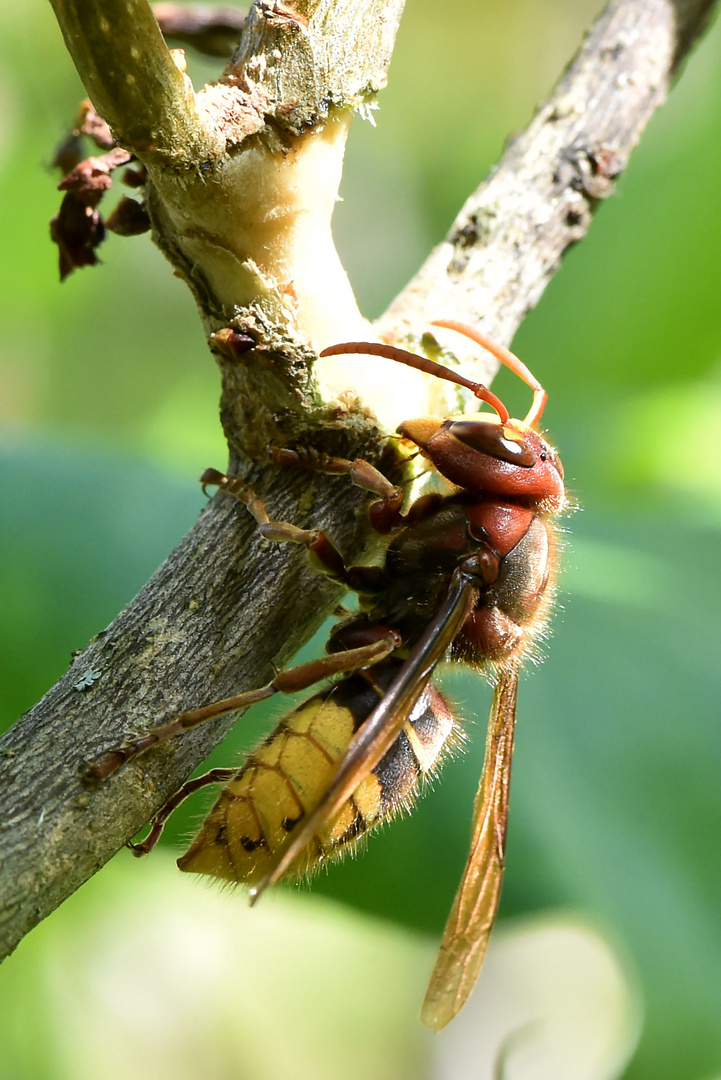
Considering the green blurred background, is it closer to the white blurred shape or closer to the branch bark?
the white blurred shape

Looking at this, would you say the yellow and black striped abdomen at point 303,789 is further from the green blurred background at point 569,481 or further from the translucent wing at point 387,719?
the green blurred background at point 569,481

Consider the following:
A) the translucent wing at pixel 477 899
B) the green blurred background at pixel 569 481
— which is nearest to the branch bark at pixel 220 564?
the translucent wing at pixel 477 899

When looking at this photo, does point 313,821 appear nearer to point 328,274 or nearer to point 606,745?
point 328,274

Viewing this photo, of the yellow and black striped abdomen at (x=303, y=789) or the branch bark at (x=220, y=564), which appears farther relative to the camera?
the yellow and black striped abdomen at (x=303, y=789)

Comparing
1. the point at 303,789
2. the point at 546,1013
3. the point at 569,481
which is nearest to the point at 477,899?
the point at 303,789

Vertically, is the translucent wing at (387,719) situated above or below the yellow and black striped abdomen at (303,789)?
above

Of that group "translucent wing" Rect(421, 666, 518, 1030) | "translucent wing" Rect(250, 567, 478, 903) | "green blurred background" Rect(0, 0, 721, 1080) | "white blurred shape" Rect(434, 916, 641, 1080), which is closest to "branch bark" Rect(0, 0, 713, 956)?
"translucent wing" Rect(250, 567, 478, 903)
